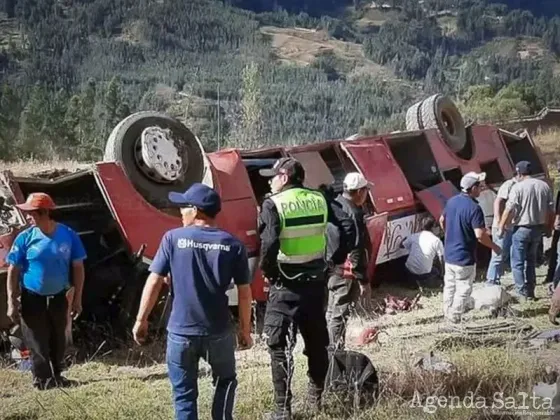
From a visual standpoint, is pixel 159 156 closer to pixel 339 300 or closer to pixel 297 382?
pixel 339 300

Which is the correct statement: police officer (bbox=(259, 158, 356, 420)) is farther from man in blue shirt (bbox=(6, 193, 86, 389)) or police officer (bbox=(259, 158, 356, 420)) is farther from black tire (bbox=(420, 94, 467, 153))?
black tire (bbox=(420, 94, 467, 153))

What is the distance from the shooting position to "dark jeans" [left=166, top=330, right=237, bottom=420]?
3781 mm

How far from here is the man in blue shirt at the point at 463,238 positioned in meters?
6.78

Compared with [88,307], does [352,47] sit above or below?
below

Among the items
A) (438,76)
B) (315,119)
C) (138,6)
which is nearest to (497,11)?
(438,76)

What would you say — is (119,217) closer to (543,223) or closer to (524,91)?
(543,223)

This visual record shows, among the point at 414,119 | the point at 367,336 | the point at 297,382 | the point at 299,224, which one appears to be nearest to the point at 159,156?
the point at 367,336

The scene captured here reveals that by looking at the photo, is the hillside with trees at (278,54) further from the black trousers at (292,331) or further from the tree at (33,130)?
the black trousers at (292,331)

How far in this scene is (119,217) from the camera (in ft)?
22.1

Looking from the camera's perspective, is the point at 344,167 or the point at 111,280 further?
the point at 344,167

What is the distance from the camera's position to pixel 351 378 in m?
4.64

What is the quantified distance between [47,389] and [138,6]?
148342 mm

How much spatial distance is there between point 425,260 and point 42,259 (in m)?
4.98

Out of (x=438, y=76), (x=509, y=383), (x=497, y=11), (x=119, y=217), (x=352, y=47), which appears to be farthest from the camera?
(x=497, y=11)
